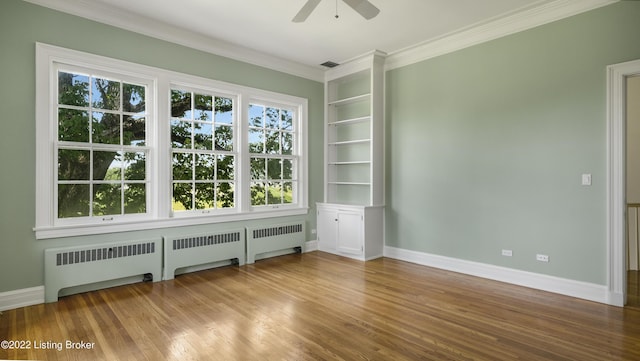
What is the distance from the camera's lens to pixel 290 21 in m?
4.13

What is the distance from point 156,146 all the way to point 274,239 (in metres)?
2.15

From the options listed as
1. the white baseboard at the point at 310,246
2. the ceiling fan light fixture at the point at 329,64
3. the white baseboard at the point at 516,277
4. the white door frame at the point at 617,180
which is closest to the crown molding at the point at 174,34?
the ceiling fan light fixture at the point at 329,64

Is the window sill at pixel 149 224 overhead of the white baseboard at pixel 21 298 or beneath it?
overhead

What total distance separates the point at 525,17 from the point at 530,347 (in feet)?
11.5

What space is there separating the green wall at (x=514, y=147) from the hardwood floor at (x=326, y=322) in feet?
1.98

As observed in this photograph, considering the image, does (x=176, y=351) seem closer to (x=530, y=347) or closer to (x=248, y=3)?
(x=530, y=347)

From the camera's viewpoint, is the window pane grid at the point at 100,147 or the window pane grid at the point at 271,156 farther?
the window pane grid at the point at 271,156

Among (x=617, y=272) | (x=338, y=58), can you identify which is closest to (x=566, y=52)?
(x=617, y=272)

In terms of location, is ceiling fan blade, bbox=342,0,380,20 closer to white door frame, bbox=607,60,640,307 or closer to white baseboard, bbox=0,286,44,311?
white door frame, bbox=607,60,640,307

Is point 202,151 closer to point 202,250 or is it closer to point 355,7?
point 202,250

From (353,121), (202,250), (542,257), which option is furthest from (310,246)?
(542,257)

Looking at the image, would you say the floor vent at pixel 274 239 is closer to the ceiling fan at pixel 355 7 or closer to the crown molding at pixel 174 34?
the crown molding at pixel 174 34

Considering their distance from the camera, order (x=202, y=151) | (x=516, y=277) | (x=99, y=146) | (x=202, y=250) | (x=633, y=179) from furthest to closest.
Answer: (x=633, y=179) → (x=202, y=151) → (x=202, y=250) → (x=516, y=277) → (x=99, y=146)

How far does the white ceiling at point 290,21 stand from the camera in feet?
12.2
